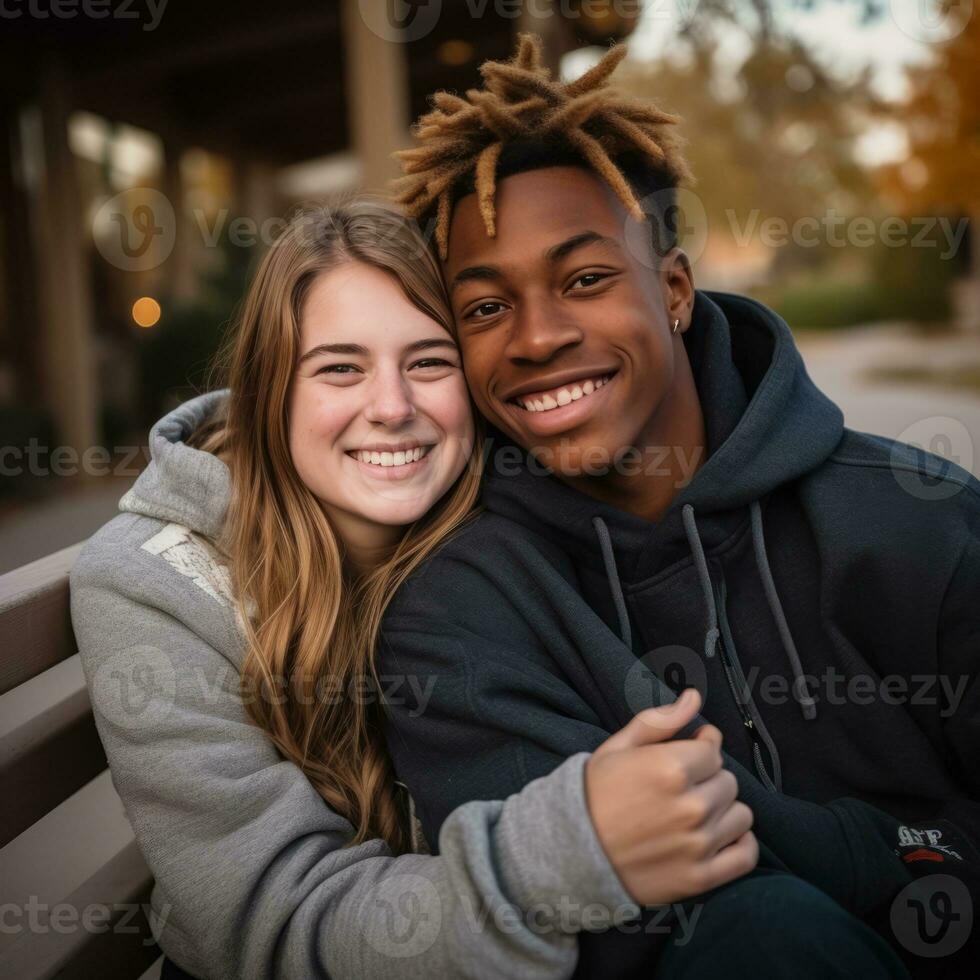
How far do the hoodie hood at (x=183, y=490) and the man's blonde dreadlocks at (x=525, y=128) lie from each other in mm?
669

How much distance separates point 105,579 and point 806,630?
53.1 inches

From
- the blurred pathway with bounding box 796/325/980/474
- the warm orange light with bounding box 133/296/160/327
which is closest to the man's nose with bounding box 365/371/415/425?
the blurred pathway with bounding box 796/325/980/474

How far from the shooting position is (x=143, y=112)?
41.0 feet

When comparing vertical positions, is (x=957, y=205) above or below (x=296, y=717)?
above

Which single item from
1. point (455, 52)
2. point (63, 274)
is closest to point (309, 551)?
point (63, 274)

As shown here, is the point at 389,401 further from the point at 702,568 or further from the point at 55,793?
the point at 55,793

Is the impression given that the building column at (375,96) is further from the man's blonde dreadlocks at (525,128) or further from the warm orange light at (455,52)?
the man's blonde dreadlocks at (525,128)

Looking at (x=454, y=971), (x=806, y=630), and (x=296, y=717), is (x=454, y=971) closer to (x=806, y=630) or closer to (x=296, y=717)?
(x=296, y=717)

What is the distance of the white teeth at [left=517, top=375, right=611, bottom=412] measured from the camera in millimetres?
2031

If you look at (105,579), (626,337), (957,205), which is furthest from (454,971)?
(957,205)

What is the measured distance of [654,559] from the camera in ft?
6.93

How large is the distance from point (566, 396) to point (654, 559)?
0.38 m

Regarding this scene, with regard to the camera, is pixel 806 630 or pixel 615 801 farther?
pixel 806 630

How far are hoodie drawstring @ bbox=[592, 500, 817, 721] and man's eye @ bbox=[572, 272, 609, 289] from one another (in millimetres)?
471
